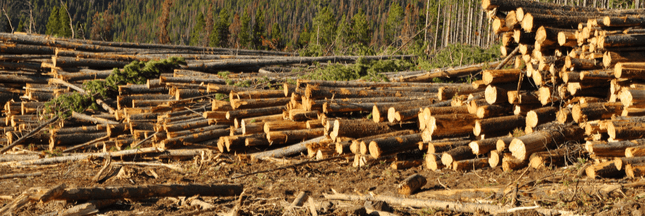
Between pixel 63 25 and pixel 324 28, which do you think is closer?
pixel 324 28

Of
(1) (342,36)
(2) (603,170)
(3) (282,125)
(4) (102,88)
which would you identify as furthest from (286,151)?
(1) (342,36)

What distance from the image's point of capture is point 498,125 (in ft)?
20.0

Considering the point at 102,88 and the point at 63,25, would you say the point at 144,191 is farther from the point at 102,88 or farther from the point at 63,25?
the point at 63,25

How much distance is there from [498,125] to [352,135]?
5.99 feet

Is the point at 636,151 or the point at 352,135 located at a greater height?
the point at 636,151

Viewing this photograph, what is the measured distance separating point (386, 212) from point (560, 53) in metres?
3.87

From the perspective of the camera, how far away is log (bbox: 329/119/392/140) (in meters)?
6.41

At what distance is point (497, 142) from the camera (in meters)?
5.79

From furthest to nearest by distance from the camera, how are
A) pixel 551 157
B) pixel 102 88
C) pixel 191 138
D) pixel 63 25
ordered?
pixel 63 25, pixel 102 88, pixel 191 138, pixel 551 157

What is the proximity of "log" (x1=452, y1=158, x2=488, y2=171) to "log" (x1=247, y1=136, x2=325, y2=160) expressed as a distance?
6.66 ft

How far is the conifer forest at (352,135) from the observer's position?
15.0ft

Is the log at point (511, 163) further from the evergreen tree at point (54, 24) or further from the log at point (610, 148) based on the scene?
the evergreen tree at point (54, 24)

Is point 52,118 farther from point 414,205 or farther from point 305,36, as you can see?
point 305,36

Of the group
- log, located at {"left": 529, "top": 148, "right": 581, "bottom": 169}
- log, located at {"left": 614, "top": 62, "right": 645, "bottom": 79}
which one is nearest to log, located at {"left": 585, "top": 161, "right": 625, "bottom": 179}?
log, located at {"left": 529, "top": 148, "right": 581, "bottom": 169}
